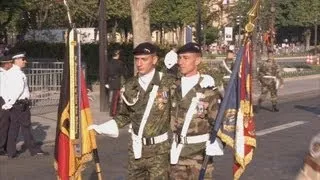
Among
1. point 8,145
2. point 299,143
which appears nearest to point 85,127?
point 8,145

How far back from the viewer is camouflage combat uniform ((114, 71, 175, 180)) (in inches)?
253

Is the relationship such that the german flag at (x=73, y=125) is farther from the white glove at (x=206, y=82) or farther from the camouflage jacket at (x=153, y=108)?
the white glove at (x=206, y=82)

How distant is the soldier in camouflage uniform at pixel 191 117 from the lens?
6359 millimetres

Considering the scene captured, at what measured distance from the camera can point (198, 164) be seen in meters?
6.43

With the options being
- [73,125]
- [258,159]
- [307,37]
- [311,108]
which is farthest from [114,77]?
[307,37]

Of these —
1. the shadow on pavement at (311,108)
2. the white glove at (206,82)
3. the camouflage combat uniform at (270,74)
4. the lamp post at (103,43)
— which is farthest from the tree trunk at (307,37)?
the white glove at (206,82)

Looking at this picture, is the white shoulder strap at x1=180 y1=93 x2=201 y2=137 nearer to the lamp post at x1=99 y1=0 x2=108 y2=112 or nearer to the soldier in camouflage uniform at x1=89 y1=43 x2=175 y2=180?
the soldier in camouflage uniform at x1=89 y1=43 x2=175 y2=180

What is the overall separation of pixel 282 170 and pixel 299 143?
3.18 meters

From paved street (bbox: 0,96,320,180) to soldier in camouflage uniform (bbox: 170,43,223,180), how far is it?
14.4 ft

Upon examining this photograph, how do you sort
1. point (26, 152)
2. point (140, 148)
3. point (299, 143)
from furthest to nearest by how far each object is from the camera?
point (299, 143), point (26, 152), point (140, 148)

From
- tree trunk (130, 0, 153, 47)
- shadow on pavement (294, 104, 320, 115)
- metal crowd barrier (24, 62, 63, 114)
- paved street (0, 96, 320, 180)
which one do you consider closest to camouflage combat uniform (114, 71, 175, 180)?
paved street (0, 96, 320, 180)

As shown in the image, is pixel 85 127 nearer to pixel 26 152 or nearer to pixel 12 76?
pixel 12 76

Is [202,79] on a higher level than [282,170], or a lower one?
higher

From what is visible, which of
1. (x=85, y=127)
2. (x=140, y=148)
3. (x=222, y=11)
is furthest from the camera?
(x=222, y=11)
